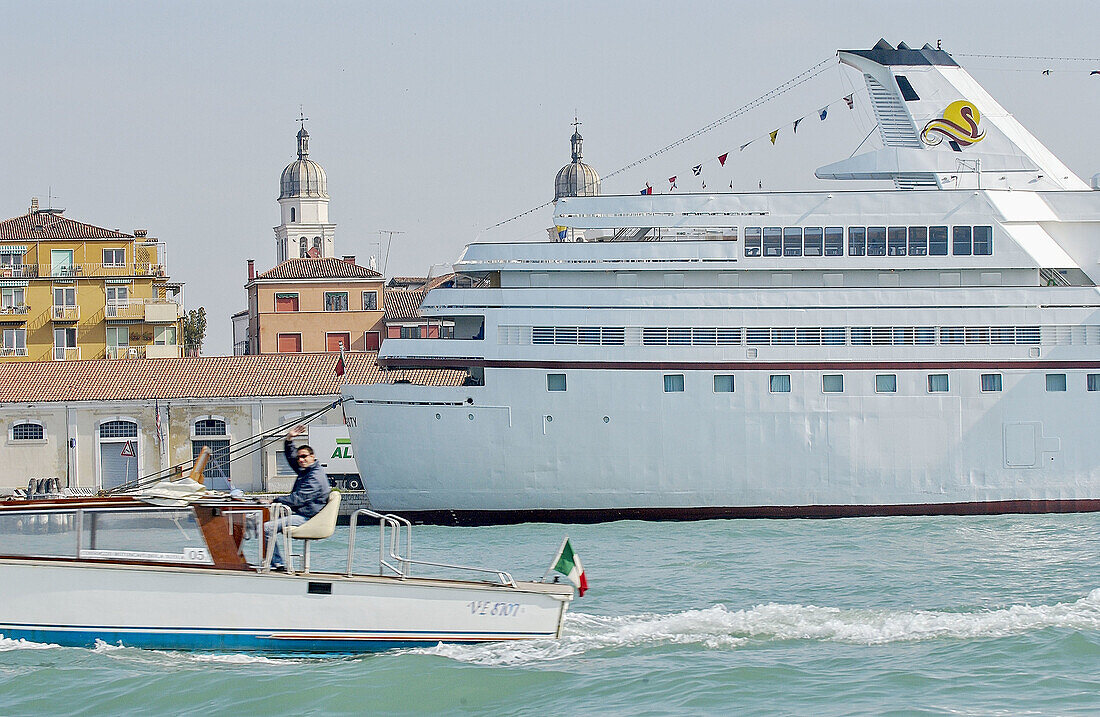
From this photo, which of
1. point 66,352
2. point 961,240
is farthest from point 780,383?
point 66,352

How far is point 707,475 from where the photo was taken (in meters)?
26.9

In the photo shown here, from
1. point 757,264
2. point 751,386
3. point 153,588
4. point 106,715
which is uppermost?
point 757,264

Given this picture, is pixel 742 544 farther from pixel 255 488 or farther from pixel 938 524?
pixel 255 488

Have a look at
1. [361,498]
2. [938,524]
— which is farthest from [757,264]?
[361,498]

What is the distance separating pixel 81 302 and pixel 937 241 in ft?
117

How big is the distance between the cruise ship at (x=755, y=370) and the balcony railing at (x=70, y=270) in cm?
2927

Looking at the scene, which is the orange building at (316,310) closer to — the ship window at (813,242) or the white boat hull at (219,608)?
the ship window at (813,242)

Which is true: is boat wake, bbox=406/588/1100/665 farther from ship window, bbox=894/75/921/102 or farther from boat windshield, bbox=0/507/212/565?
ship window, bbox=894/75/921/102

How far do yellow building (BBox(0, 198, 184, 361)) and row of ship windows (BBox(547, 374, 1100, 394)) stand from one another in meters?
30.3

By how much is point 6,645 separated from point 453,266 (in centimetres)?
1747

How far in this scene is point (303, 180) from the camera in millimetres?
113188

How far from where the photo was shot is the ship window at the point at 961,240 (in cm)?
2789

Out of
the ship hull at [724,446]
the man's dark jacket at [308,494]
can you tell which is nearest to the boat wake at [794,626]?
the man's dark jacket at [308,494]

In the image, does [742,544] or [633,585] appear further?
[742,544]
